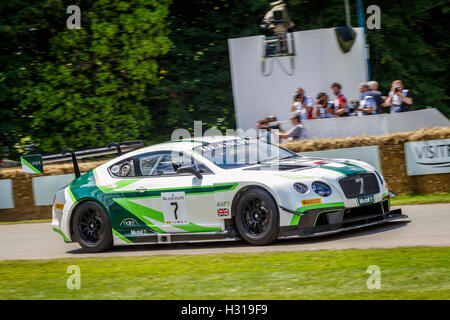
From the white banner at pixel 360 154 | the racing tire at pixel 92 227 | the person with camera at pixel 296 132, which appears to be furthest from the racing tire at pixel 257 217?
the person with camera at pixel 296 132

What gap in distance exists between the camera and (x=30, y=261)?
368 inches

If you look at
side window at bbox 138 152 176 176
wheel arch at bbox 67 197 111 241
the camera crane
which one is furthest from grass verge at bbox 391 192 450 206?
the camera crane

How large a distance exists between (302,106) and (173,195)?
721 cm

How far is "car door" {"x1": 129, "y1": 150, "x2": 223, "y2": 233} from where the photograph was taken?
8914 mm

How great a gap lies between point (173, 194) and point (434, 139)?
544 cm

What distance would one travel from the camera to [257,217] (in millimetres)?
8562

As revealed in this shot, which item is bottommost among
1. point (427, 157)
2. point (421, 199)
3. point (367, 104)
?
point (421, 199)

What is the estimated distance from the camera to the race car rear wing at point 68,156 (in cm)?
1055

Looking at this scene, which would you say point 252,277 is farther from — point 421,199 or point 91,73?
point 91,73

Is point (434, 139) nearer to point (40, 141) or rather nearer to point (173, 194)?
point (173, 194)

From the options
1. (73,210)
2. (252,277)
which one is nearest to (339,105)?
(73,210)

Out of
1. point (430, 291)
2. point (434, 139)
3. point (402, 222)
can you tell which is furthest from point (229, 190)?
point (434, 139)

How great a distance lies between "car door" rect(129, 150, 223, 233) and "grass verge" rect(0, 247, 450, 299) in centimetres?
65

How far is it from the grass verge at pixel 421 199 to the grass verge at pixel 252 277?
4167 mm
